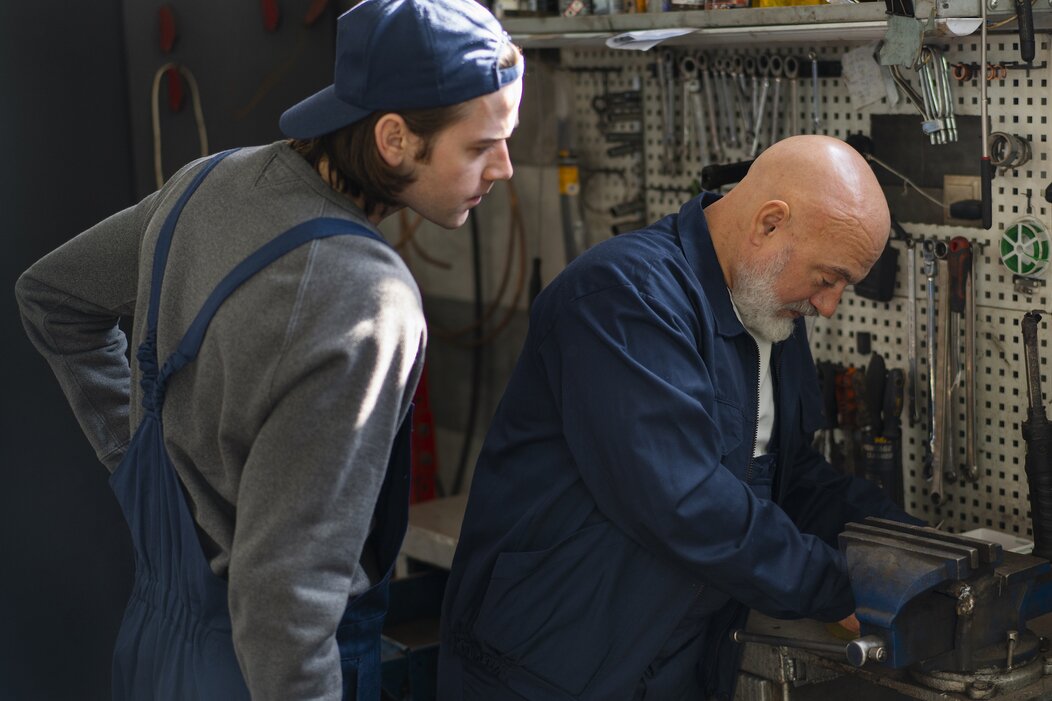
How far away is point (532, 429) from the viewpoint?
192cm

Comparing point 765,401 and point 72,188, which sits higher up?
point 72,188

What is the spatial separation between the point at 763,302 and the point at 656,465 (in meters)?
0.37

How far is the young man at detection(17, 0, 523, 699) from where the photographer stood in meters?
1.32

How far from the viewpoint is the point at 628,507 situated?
1794 millimetres

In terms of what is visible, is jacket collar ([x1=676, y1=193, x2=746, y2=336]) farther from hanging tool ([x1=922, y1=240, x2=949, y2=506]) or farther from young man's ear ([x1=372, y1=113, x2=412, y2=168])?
young man's ear ([x1=372, y1=113, x2=412, y2=168])

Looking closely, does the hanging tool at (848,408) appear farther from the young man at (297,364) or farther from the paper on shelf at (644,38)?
the young man at (297,364)

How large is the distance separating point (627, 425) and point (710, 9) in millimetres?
1056

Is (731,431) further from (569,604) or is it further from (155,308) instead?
(155,308)

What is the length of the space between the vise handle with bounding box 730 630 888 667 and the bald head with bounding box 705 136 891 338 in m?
0.49

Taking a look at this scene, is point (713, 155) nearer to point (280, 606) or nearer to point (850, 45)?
point (850, 45)

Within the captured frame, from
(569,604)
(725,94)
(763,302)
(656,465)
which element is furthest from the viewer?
(725,94)

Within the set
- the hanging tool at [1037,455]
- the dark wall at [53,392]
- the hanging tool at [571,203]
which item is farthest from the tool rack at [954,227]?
the dark wall at [53,392]

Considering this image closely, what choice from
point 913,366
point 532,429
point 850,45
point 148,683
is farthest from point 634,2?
point 148,683

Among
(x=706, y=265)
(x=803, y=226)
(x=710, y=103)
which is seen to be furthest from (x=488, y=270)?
(x=803, y=226)
